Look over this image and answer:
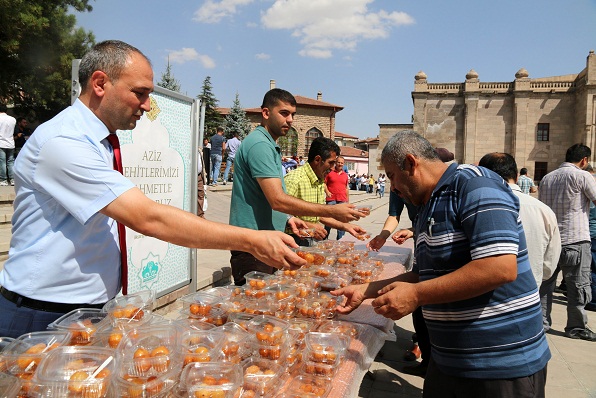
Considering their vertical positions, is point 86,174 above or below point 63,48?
below

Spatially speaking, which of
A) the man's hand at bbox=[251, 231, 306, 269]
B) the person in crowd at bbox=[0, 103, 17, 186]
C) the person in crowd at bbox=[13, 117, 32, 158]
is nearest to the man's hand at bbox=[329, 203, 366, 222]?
the man's hand at bbox=[251, 231, 306, 269]

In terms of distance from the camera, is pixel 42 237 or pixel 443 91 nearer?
pixel 42 237

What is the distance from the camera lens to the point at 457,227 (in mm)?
1882

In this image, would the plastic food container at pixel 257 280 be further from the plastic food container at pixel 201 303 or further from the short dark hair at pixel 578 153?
the short dark hair at pixel 578 153

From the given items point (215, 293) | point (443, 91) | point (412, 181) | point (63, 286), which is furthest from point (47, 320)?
point (443, 91)

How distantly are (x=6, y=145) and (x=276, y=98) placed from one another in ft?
32.3

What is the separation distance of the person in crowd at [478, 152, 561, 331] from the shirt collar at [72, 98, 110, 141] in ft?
10.2

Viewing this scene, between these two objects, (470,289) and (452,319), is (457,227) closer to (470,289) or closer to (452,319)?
(470,289)

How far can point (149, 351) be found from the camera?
4.92ft

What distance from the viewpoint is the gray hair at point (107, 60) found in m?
1.69

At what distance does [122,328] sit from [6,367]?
1.32 ft

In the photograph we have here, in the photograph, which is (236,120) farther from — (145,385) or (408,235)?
(145,385)

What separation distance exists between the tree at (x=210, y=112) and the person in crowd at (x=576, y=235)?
36.9m

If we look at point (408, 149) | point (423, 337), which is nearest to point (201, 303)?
point (408, 149)
